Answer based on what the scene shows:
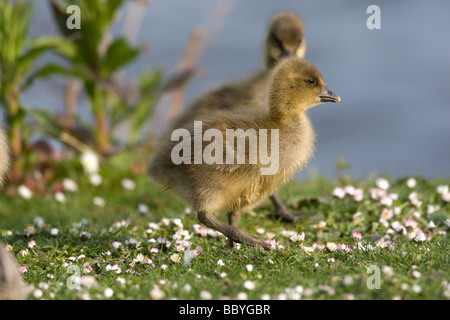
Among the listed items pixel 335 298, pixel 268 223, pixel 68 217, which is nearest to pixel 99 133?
pixel 68 217

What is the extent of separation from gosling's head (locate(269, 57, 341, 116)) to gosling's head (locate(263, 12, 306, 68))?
181cm

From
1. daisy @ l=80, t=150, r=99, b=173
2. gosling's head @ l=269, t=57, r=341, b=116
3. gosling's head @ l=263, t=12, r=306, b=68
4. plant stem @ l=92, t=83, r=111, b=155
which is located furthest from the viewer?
plant stem @ l=92, t=83, r=111, b=155

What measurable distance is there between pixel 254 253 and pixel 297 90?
1.19 metres

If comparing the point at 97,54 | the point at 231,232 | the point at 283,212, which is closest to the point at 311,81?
the point at 231,232

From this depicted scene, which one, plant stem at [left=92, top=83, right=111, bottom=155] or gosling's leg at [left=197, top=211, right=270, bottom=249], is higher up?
plant stem at [left=92, top=83, right=111, bottom=155]

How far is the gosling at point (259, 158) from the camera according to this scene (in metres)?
4.28

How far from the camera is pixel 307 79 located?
4.41 metres

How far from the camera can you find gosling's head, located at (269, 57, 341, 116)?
440 cm

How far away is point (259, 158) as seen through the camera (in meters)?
4.24

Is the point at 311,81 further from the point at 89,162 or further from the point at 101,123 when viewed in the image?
the point at 101,123

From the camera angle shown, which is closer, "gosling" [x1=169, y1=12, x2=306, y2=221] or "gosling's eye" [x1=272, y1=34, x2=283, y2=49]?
"gosling" [x1=169, y1=12, x2=306, y2=221]

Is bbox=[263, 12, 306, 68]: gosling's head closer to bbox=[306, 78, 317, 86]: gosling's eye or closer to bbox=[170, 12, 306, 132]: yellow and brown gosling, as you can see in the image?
bbox=[170, 12, 306, 132]: yellow and brown gosling

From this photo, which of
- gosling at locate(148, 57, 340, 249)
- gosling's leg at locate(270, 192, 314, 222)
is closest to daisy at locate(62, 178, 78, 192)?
gosling's leg at locate(270, 192, 314, 222)

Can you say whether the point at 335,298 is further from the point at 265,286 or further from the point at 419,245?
the point at 419,245
